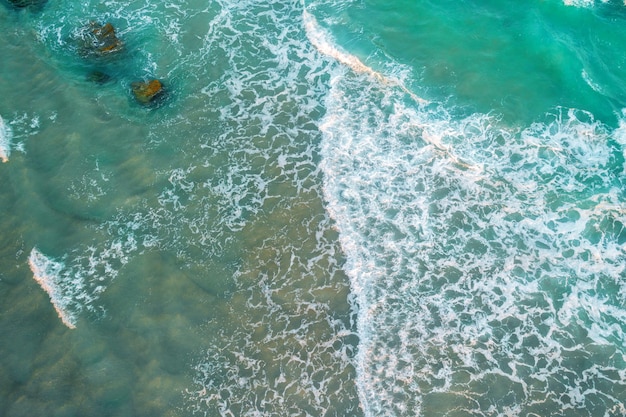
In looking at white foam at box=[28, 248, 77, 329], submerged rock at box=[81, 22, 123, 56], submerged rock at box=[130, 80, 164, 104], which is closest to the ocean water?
white foam at box=[28, 248, 77, 329]

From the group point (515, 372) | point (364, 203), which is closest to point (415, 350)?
point (515, 372)

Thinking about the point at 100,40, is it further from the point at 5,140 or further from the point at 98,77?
the point at 5,140

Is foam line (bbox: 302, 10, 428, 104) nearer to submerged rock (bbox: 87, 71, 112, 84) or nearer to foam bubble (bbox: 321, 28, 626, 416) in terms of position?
foam bubble (bbox: 321, 28, 626, 416)

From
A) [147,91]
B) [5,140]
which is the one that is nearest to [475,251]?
[147,91]

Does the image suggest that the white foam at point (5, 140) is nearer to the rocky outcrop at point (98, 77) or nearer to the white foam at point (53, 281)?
the rocky outcrop at point (98, 77)

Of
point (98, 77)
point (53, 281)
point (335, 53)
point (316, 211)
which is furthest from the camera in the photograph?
point (335, 53)
